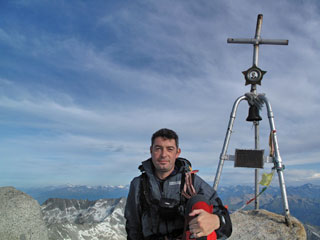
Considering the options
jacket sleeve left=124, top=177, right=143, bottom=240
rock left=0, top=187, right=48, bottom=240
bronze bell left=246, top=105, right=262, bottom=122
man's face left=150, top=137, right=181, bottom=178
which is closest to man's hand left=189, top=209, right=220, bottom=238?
man's face left=150, top=137, right=181, bottom=178

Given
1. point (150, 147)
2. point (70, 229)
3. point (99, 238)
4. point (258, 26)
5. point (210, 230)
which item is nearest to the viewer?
point (210, 230)

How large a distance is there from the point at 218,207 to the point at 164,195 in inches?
41.9

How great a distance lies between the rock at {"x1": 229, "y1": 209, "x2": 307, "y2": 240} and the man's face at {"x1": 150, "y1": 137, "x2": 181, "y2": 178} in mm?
6906

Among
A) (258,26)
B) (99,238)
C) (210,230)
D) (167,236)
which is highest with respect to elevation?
(258,26)

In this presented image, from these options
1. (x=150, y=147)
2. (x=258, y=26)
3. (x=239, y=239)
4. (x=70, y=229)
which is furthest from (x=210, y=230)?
(x=70, y=229)

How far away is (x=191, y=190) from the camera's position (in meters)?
4.67

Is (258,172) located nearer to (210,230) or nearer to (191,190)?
(191,190)

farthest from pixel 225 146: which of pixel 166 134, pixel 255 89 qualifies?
pixel 166 134

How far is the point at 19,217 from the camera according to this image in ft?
30.2

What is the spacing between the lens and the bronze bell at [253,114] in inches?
464

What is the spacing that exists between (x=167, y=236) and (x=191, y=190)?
984 mm

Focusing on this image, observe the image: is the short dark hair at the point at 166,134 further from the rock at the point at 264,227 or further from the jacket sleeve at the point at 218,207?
the rock at the point at 264,227

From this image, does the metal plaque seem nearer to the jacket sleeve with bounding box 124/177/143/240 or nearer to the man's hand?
the jacket sleeve with bounding box 124/177/143/240

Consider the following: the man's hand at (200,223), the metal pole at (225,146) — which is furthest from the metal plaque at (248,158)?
the man's hand at (200,223)
